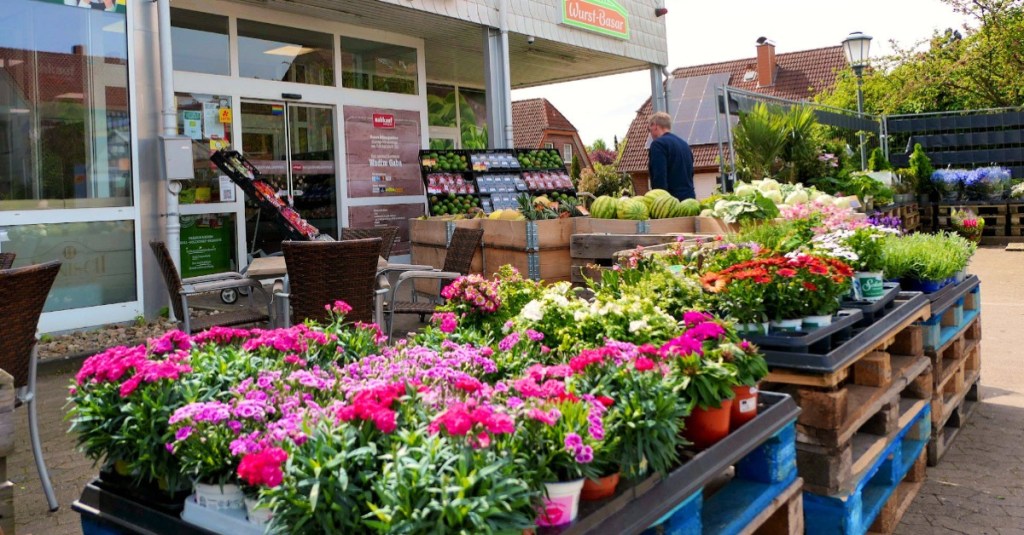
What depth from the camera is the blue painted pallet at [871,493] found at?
8.75ft

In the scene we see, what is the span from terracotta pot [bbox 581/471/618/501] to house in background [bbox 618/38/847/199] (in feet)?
105

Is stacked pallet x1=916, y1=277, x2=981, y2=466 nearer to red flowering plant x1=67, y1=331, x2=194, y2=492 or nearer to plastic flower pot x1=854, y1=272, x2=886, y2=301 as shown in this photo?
plastic flower pot x1=854, y1=272, x2=886, y2=301

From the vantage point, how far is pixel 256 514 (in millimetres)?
1478

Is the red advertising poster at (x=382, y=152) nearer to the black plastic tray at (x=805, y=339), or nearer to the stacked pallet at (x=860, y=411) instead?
the stacked pallet at (x=860, y=411)

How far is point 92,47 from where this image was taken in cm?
705

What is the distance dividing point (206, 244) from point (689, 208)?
5.59 metres

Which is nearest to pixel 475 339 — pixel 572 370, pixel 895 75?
pixel 572 370

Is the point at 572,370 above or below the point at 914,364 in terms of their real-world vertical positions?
above

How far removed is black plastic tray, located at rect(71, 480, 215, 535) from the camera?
1.57 m

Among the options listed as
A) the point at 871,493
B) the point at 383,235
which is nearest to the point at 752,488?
the point at 871,493

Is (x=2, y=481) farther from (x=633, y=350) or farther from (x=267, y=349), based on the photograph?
(x=633, y=350)

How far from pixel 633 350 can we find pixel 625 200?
4.34m

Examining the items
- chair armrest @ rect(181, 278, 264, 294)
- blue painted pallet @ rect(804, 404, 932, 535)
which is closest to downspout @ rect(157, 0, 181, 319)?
chair armrest @ rect(181, 278, 264, 294)

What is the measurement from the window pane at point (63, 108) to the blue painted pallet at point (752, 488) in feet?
20.7
